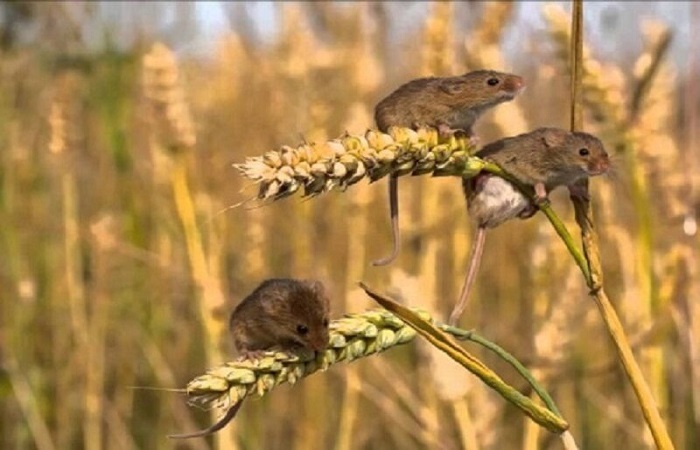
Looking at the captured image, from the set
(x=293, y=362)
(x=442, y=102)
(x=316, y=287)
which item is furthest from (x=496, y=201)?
(x=316, y=287)

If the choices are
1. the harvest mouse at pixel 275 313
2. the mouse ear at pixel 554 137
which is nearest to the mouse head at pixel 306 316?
the harvest mouse at pixel 275 313

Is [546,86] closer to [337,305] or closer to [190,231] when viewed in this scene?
[337,305]

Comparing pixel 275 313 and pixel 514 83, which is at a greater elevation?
pixel 514 83

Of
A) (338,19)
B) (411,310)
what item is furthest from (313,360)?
(338,19)

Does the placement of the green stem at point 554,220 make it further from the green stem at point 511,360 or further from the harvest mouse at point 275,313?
the harvest mouse at point 275,313

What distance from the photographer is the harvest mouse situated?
1.07 metres

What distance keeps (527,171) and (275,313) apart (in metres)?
0.34

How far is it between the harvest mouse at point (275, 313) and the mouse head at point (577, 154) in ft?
0.78

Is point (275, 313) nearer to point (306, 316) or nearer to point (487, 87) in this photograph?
point (306, 316)

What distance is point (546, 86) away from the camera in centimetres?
335

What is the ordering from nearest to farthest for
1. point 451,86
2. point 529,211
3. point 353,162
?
point 353,162, point 529,211, point 451,86

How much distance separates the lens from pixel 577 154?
961mm

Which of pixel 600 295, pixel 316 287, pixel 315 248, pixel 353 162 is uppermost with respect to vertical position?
pixel 353 162

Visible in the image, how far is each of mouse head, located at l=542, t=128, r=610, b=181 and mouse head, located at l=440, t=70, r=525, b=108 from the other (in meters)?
0.18
